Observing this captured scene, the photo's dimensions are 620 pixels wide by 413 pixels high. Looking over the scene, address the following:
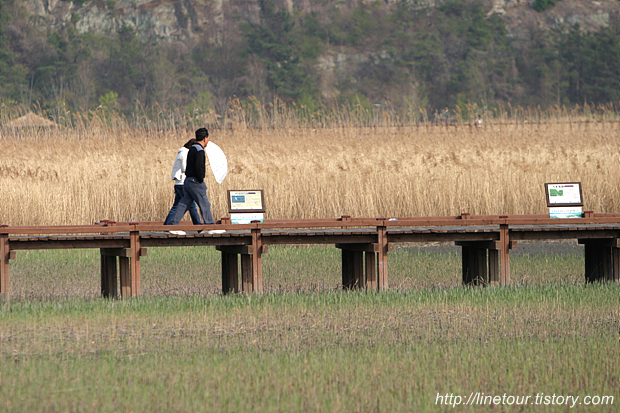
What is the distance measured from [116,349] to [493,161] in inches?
525

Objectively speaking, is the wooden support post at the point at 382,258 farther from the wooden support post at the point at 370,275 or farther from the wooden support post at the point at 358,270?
the wooden support post at the point at 358,270

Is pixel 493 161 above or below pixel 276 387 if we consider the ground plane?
above

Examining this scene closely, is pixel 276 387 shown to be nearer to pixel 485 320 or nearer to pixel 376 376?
pixel 376 376

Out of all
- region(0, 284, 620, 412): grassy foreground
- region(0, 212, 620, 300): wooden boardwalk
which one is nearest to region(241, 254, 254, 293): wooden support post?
region(0, 212, 620, 300): wooden boardwalk

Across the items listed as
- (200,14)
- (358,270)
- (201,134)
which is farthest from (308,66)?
(201,134)

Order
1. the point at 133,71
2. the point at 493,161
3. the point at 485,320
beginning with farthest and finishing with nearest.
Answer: the point at 133,71 → the point at 493,161 → the point at 485,320

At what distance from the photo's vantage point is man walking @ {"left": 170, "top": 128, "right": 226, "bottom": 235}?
1254 centimetres

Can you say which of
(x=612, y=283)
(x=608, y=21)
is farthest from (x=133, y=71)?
(x=612, y=283)

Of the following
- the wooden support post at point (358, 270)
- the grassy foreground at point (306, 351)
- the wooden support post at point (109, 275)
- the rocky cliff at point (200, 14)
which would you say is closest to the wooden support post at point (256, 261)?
the grassy foreground at point (306, 351)

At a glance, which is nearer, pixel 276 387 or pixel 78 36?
pixel 276 387

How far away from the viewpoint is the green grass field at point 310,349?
6898 millimetres

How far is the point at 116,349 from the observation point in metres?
8.41

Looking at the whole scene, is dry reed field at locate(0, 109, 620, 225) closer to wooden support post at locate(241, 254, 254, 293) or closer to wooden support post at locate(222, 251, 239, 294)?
wooden support post at locate(222, 251, 239, 294)

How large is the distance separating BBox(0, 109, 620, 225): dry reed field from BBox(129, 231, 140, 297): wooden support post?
6.22 metres
